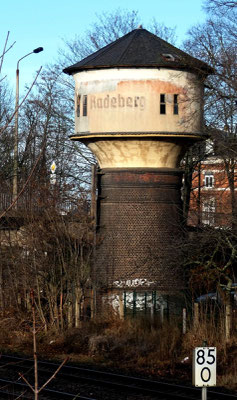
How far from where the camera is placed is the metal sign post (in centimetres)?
969

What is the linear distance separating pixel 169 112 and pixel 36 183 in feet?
15.0

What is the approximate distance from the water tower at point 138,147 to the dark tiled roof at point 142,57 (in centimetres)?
3

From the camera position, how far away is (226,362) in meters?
16.8

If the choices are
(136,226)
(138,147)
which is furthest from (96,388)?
(138,147)

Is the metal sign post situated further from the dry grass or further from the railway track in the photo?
the dry grass

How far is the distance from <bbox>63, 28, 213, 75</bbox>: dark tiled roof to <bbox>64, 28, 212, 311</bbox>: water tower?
31 millimetres

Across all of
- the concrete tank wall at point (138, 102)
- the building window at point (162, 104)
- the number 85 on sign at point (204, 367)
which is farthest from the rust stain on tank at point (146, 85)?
the number 85 on sign at point (204, 367)

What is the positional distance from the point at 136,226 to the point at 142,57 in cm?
515

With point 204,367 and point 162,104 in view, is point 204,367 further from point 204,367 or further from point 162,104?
point 162,104

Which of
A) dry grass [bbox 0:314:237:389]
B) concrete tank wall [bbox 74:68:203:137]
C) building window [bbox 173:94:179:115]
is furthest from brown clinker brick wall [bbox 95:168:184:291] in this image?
dry grass [bbox 0:314:237:389]

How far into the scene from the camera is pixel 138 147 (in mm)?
24703

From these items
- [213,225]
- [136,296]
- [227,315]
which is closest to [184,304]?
[136,296]

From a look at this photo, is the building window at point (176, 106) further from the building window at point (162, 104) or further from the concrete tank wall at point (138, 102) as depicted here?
the building window at point (162, 104)

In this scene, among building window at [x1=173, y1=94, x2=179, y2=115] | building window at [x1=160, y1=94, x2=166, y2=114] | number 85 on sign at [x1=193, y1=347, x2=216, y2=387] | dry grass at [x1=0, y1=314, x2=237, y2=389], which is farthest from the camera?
building window at [x1=173, y1=94, x2=179, y2=115]
